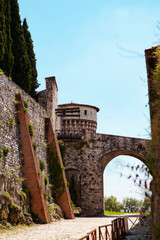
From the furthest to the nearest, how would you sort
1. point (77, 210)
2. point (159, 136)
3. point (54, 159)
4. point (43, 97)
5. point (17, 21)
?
1. point (43, 97)
2. point (17, 21)
3. point (77, 210)
4. point (54, 159)
5. point (159, 136)

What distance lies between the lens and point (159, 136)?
453 cm

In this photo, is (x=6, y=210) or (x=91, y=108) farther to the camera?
(x=91, y=108)

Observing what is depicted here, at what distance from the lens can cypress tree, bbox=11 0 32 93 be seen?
21.6m

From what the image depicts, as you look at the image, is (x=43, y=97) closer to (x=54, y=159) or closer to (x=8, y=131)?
(x=54, y=159)

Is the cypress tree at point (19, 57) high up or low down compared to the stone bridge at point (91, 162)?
up

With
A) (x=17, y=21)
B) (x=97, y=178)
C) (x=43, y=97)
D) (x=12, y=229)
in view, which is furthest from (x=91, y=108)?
(x=12, y=229)

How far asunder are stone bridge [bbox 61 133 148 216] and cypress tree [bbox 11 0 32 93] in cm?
568

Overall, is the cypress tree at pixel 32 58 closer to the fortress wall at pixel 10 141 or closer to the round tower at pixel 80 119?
the round tower at pixel 80 119

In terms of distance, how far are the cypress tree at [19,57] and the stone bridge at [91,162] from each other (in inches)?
224

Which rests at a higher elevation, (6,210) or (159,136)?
(159,136)

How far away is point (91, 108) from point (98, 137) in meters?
8.68

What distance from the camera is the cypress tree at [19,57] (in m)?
21.6

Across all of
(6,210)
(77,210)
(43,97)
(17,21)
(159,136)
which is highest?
(17,21)

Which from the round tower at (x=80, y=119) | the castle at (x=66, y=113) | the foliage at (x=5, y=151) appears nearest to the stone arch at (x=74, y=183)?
the castle at (x=66, y=113)
